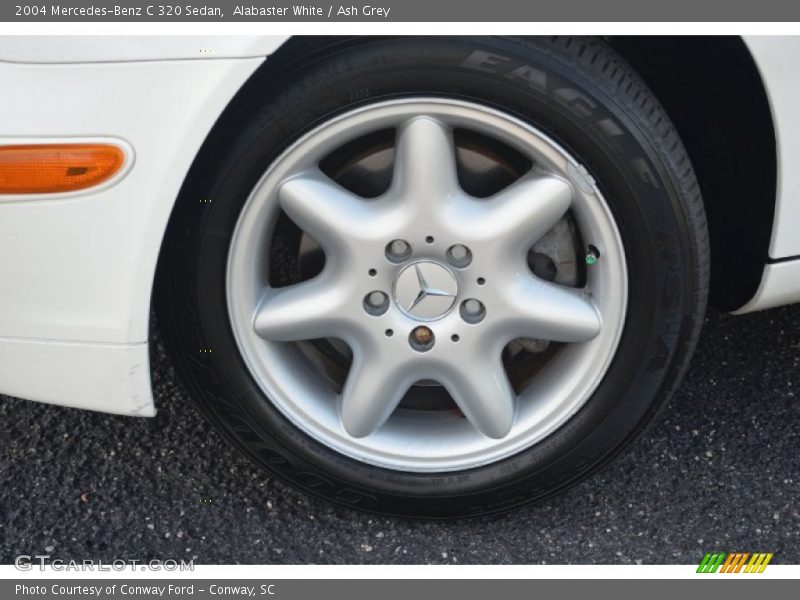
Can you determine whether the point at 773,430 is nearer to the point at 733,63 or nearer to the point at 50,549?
the point at 733,63

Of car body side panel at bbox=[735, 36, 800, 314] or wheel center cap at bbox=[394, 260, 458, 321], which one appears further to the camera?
wheel center cap at bbox=[394, 260, 458, 321]

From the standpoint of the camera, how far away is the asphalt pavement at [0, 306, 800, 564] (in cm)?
174

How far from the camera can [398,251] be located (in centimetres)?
158

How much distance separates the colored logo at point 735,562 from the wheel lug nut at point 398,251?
773 mm

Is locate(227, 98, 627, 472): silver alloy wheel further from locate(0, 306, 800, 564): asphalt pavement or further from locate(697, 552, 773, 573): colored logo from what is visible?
locate(697, 552, 773, 573): colored logo

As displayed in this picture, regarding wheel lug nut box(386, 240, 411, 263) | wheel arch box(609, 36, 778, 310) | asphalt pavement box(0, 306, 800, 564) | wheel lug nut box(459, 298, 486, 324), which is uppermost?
wheel arch box(609, 36, 778, 310)

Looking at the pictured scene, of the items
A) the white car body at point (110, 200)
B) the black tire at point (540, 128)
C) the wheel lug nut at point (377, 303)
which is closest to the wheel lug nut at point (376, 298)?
the wheel lug nut at point (377, 303)

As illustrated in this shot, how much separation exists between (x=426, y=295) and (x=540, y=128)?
33 cm

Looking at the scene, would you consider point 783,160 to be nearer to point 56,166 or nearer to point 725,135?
point 725,135

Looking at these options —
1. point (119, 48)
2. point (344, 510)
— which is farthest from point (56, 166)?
point (344, 510)

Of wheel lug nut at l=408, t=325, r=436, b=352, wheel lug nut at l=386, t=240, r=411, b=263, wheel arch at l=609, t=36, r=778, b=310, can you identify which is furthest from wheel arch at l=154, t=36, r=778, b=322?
A: wheel lug nut at l=408, t=325, r=436, b=352

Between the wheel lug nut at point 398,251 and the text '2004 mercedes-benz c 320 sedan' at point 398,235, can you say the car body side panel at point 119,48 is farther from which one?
the wheel lug nut at point 398,251

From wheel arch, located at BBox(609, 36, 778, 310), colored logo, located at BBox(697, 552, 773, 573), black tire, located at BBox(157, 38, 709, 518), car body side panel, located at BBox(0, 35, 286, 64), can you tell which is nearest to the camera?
car body side panel, located at BBox(0, 35, 286, 64)

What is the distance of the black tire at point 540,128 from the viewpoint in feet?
→ 4.74
